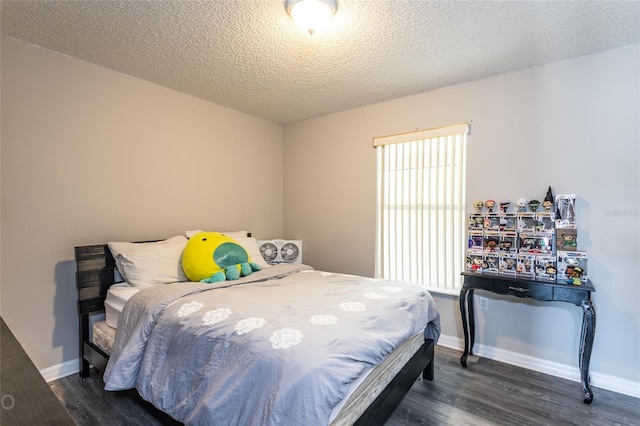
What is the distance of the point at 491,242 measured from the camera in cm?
255

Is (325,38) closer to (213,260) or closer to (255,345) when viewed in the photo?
(213,260)

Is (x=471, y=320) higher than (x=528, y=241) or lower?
lower

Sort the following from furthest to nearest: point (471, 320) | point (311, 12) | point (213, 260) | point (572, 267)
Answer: point (471, 320)
point (213, 260)
point (572, 267)
point (311, 12)

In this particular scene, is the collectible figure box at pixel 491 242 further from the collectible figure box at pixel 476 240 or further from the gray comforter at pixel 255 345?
the gray comforter at pixel 255 345

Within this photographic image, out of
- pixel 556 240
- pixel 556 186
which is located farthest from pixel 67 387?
pixel 556 186

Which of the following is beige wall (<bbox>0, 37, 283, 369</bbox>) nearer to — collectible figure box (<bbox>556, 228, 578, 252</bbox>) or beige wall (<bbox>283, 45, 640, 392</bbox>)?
beige wall (<bbox>283, 45, 640, 392</bbox>)

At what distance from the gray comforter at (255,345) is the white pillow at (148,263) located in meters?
0.34

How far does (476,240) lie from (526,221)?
401mm

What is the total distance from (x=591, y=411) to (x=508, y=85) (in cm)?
245

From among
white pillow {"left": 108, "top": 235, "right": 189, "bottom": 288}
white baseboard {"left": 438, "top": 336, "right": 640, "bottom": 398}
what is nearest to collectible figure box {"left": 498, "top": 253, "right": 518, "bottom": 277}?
white baseboard {"left": 438, "top": 336, "right": 640, "bottom": 398}

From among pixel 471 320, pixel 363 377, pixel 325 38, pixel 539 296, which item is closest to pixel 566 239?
pixel 539 296

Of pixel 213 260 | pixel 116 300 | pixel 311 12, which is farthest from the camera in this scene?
pixel 213 260

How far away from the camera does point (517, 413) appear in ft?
6.22

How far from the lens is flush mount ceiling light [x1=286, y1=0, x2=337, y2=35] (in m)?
1.67
